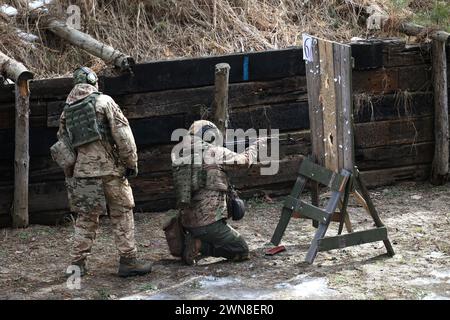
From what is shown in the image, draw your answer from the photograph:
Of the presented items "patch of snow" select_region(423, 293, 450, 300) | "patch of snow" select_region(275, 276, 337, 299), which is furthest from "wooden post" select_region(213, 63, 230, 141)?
"patch of snow" select_region(423, 293, 450, 300)

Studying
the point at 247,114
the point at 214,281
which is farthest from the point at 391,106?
the point at 214,281

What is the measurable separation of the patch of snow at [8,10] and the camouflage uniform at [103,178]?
3.39 metres

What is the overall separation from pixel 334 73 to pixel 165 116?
245cm

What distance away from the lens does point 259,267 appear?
766 cm

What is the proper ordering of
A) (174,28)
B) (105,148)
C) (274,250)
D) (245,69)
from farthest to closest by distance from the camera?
(174,28), (245,69), (274,250), (105,148)

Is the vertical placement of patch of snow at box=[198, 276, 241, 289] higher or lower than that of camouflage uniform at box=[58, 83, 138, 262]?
lower

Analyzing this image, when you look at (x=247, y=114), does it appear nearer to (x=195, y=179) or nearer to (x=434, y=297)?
(x=195, y=179)

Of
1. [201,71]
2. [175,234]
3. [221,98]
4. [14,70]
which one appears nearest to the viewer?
[175,234]

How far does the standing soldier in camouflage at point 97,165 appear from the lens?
7.22 m

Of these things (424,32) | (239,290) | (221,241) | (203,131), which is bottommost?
(239,290)

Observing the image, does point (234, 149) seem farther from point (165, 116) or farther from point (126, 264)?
point (126, 264)

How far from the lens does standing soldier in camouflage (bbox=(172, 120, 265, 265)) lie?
7559 mm

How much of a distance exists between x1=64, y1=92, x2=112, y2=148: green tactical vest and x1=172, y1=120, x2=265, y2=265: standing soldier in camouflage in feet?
2.62

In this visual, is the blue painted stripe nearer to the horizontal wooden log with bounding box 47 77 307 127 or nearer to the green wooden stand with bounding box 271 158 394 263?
the horizontal wooden log with bounding box 47 77 307 127
